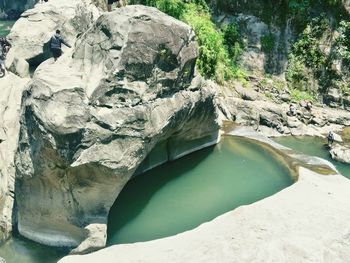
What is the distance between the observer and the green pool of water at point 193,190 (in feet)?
48.2

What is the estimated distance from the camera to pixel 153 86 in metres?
14.5

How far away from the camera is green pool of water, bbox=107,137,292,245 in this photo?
14695mm

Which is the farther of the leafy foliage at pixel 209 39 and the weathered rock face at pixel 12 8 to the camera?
the weathered rock face at pixel 12 8

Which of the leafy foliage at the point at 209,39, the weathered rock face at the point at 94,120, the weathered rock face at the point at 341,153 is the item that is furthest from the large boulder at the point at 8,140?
the weathered rock face at the point at 341,153

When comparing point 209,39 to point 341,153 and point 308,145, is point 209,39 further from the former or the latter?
point 341,153

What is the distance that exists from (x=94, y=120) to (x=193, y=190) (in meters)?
5.20

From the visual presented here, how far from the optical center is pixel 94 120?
43.0 ft

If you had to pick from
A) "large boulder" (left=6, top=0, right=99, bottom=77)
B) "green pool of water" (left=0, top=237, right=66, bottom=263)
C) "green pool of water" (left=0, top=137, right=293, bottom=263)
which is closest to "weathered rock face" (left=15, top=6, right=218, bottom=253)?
"green pool of water" (left=0, top=237, right=66, bottom=263)

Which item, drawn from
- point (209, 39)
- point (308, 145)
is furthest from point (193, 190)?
point (209, 39)

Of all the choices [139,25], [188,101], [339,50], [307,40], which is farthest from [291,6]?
[139,25]

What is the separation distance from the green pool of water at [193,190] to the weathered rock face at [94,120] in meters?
1.49

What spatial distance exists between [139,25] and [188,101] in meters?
3.58

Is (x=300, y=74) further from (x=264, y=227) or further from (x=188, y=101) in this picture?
(x=264, y=227)

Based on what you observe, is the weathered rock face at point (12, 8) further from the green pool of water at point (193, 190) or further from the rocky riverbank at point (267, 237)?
the rocky riverbank at point (267, 237)
